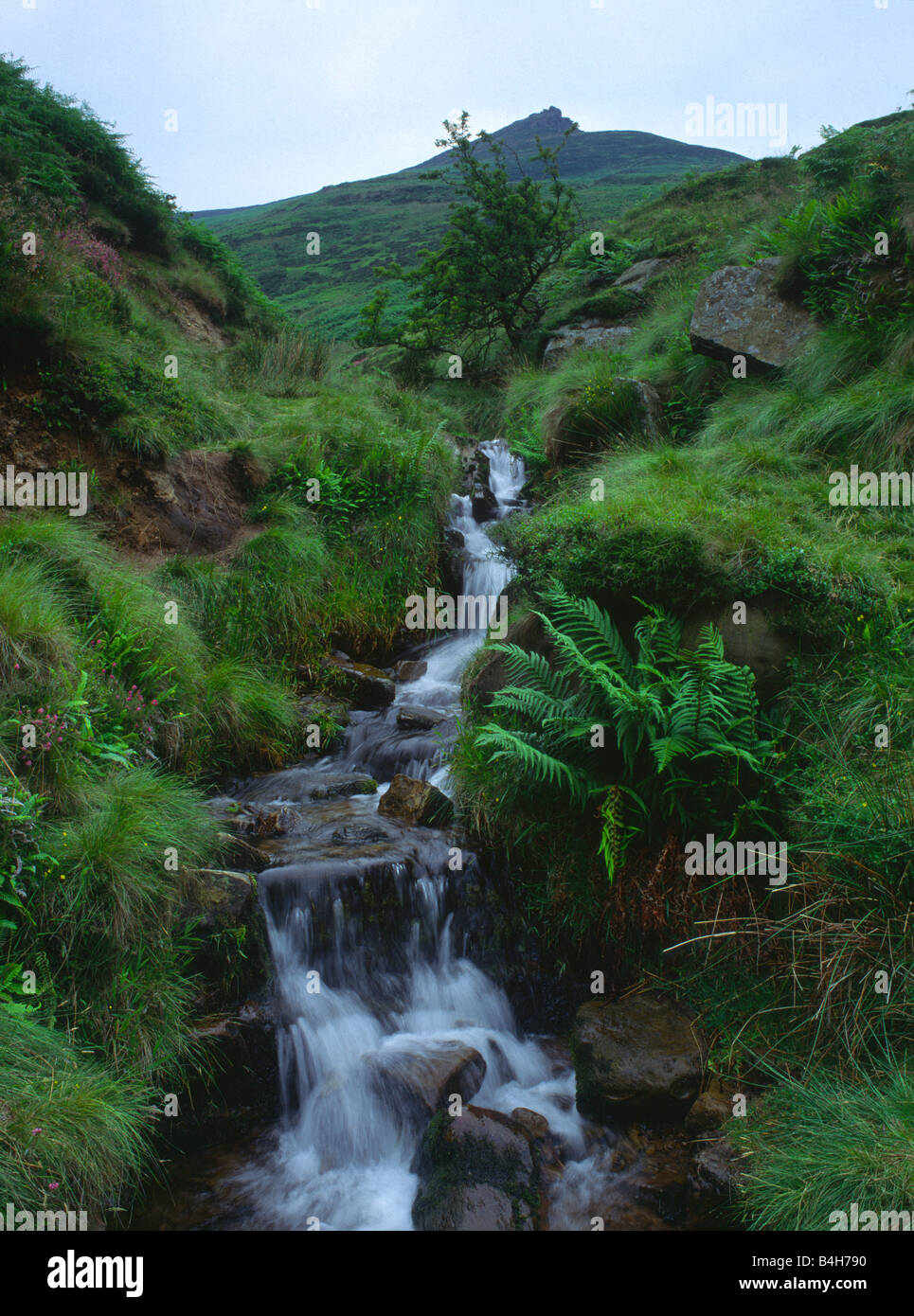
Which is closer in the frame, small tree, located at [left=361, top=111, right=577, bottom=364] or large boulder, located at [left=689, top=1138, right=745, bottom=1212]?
large boulder, located at [left=689, top=1138, right=745, bottom=1212]

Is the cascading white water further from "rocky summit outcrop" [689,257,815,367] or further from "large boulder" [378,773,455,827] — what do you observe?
"rocky summit outcrop" [689,257,815,367]

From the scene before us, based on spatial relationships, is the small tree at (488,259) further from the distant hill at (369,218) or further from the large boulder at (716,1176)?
the large boulder at (716,1176)

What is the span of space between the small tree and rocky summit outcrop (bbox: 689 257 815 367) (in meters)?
6.76

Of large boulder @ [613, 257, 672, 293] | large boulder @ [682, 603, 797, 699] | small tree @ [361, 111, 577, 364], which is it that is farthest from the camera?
small tree @ [361, 111, 577, 364]

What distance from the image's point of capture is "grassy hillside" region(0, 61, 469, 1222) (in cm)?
339

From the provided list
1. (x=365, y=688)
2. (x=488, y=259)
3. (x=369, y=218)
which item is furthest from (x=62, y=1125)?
(x=369, y=218)

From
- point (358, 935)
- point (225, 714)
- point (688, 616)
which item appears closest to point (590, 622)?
point (688, 616)

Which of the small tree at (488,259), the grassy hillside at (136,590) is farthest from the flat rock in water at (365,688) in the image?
the small tree at (488,259)

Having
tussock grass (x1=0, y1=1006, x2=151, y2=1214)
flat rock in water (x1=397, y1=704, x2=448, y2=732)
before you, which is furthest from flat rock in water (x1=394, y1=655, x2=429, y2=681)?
tussock grass (x1=0, y1=1006, x2=151, y2=1214)

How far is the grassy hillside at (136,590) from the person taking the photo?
11.1ft

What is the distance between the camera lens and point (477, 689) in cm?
568

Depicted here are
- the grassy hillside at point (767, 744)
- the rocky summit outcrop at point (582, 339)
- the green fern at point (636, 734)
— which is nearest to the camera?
the grassy hillside at point (767, 744)

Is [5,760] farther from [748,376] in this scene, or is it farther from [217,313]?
[217,313]

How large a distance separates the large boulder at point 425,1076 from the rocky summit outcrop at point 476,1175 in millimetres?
179
